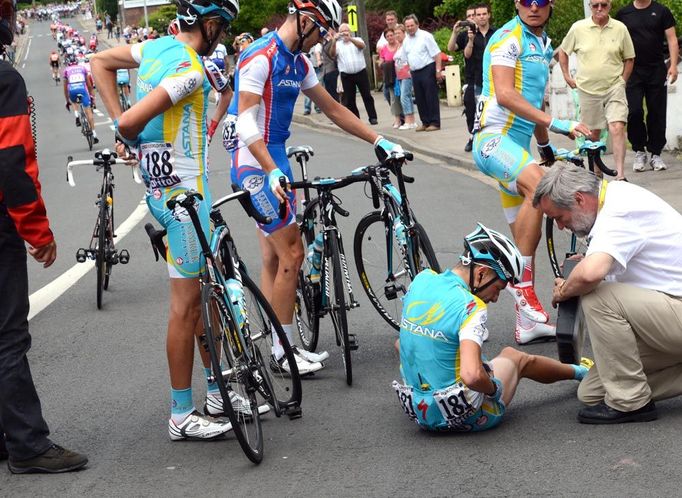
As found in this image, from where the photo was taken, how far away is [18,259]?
5637 mm

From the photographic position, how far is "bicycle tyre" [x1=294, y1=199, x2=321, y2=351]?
7414 mm

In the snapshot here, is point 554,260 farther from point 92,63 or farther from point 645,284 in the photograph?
point 92,63

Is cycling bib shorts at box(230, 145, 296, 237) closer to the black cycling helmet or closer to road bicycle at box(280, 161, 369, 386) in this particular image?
road bicycle at box(280, 161, 369, 386)

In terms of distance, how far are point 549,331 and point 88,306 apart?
4.10 meters

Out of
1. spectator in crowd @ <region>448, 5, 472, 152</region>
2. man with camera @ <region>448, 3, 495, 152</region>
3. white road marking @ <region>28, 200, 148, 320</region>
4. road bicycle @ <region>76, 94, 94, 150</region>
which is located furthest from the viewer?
road bicycle @ <region>76, 94, 94, 150</region>

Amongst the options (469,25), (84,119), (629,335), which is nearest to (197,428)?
(629,335)

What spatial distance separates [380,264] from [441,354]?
2.16 metres

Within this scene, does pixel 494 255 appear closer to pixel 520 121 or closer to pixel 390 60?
pixel 520 121

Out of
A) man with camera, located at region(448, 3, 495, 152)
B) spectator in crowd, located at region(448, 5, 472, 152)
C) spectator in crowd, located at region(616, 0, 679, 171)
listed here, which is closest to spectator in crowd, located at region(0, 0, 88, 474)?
spectator in crowd, located at region(616, 0, 679, 171)

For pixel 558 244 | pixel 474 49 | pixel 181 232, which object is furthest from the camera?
pixel 474 49

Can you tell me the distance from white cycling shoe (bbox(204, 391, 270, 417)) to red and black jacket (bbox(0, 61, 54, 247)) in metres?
1.15

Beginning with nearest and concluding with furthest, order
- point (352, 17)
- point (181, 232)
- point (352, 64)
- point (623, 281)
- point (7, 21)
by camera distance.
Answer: point (7, 21)
point (623, 281)
point (181, 232)
point (352, 64)
point (352, 17)

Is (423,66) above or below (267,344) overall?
below

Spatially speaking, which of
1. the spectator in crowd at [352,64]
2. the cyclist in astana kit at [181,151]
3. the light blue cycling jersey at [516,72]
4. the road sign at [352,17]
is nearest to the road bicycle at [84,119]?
the spectator in crowd at [352,64]
